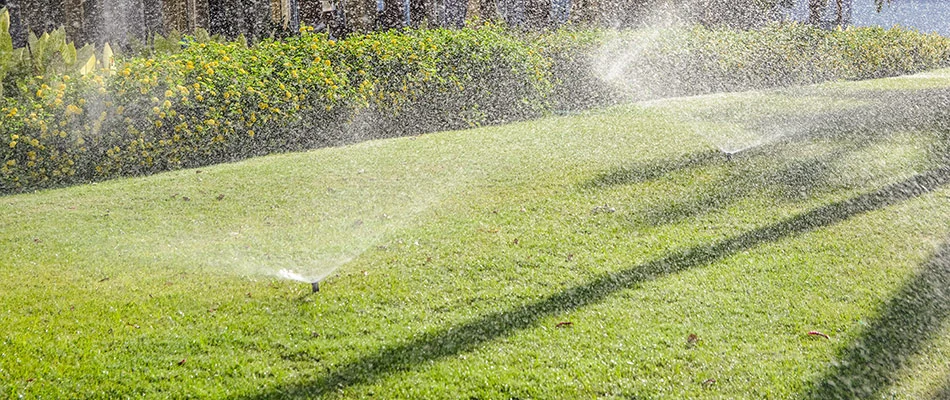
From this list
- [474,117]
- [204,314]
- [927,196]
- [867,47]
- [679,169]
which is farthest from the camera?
[867,47]

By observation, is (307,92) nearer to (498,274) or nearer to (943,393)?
(498,274)

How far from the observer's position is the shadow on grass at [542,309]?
11.9ft

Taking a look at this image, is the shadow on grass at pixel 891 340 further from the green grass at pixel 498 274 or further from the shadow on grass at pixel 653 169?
the shadow on grass at pixel 653 169

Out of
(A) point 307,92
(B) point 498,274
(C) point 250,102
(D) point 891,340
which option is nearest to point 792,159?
(D) point 891,340

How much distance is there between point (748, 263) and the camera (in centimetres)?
496

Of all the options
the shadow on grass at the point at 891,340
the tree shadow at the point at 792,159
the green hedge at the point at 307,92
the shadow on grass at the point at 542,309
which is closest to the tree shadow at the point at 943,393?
the shadow on grass at the point at 891,340

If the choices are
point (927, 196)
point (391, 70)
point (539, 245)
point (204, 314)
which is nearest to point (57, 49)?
point (391, 70)

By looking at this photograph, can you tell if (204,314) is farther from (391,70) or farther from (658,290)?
(391,70)

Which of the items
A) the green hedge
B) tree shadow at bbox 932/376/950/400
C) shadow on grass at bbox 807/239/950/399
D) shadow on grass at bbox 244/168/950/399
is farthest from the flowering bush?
tree shadow at bbox 932/376/950/400

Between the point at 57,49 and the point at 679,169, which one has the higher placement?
the point at 57,49

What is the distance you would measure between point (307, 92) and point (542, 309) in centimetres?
454

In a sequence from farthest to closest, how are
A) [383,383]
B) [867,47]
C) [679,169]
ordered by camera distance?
[867,47], [679,169], [383,383]

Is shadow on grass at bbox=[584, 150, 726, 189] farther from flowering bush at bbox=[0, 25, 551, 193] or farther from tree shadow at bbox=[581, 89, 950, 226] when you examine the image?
flowering bush at bbox=[0, 25, 551, 193]

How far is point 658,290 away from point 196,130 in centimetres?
472
